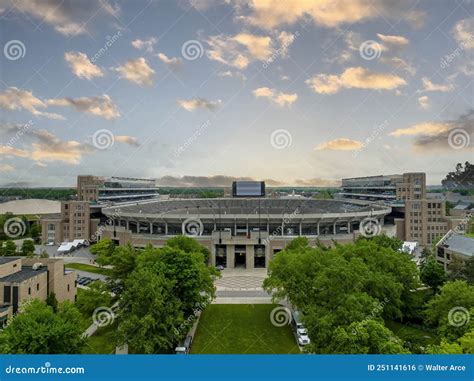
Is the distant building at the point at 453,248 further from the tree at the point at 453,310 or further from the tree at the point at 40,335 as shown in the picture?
the tree at the point at 40,335

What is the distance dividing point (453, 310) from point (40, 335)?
13977 millimetres

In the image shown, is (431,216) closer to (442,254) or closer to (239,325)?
(442,254)

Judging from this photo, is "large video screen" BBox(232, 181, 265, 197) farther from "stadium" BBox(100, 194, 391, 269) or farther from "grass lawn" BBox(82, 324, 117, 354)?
"grass lawn" BBox(82, 324, 117, 354)

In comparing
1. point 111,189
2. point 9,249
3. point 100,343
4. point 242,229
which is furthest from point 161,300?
point 111,189

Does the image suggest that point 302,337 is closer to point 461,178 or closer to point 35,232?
point 35,232

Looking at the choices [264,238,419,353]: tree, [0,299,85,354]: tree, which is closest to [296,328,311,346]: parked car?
[264,238,419,353]: tree

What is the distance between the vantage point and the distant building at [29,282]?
15016 mm

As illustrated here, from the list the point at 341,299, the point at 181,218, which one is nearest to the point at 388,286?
the point at 341,299

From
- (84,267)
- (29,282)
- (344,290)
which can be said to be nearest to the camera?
(344,290)

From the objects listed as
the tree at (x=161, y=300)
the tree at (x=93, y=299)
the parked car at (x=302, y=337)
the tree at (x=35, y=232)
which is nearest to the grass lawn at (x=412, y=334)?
the parked car at (x=302, y=337)

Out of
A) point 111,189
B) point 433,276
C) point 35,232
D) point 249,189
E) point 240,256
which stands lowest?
point 240,256

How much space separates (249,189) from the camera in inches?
2285

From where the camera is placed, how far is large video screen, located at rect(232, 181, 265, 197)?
57406 mm

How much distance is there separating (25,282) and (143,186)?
4776 centimetres
